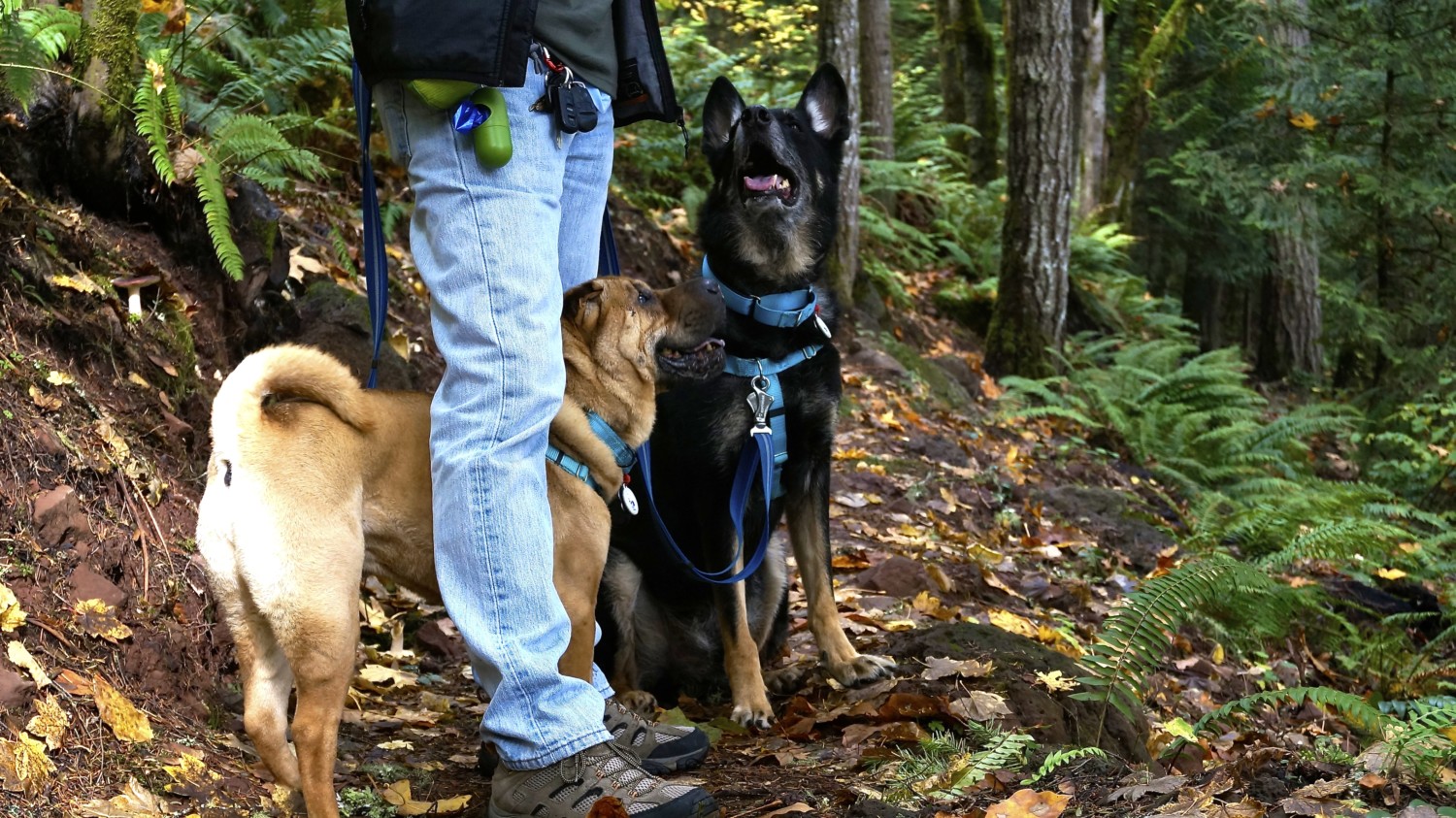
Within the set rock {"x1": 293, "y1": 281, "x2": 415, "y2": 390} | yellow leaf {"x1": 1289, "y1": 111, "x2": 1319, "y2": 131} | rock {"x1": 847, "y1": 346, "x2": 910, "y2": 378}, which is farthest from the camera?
yellow leaf {"x1": 1289, "y1": 111, "x2": 1319, "y2": 131}

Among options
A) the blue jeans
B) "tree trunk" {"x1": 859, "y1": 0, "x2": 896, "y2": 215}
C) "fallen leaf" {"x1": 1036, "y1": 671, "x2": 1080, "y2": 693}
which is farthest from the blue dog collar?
"tree trunk" {"x1": 859, "y1": 0, "x2": 896, "y2": 215}

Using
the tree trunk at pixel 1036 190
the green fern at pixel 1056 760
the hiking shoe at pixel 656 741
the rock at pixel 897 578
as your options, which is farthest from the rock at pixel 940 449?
the green fern at pixel 1056 760

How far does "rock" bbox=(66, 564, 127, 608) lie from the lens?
361 centimetres

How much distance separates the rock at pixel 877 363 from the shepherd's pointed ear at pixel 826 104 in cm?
504

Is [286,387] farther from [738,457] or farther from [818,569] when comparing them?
[818,569]

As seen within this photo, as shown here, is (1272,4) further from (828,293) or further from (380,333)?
(380,333)

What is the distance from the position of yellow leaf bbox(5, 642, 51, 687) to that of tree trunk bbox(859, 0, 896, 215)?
12140 mm

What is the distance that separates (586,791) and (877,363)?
24.6ft

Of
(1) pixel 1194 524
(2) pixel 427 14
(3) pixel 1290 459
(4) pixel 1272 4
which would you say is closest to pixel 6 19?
(2) pixel 427 14

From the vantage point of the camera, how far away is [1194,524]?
317 inches

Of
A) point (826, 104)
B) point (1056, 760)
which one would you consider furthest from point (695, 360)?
point (1056, 760)

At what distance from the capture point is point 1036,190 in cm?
1112

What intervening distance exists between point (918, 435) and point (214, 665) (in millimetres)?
5840

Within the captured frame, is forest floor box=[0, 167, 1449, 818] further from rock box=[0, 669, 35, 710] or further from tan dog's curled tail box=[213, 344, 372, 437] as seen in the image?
tan dog's curled tail box=[213, 344, 372, 437]
